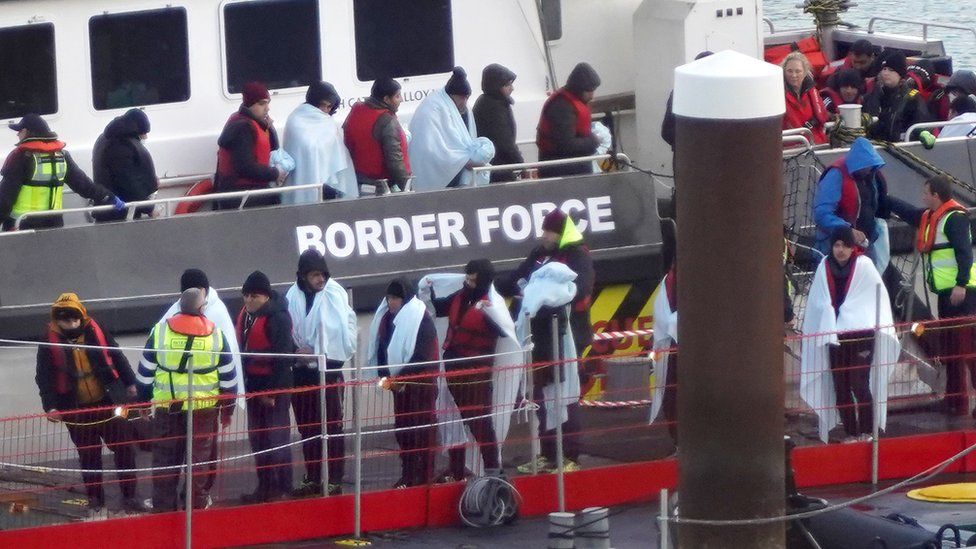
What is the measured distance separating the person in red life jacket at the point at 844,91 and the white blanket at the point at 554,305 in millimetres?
3391

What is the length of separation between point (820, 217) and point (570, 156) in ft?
5.00

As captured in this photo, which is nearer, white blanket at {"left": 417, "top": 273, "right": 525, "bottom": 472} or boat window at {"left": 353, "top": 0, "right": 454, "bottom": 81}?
white blanket at {"left": 417, "top": 273, "right": 525, "bottom": 472}

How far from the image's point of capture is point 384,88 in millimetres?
9945

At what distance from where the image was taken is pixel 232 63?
33.4 ft

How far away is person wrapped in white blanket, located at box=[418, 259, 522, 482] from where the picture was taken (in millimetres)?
9016

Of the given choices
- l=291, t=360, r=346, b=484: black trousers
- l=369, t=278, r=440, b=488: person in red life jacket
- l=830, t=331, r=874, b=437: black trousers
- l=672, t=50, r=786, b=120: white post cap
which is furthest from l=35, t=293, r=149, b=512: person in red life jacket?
l=830, t=331, r=874, b=437: black trousers

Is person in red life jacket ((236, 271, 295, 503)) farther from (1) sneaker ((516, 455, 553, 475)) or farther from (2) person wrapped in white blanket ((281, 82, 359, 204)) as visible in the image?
(1) sneaker ((516, 455, 553, 475))

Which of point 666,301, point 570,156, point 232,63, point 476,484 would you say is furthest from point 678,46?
point 476,484

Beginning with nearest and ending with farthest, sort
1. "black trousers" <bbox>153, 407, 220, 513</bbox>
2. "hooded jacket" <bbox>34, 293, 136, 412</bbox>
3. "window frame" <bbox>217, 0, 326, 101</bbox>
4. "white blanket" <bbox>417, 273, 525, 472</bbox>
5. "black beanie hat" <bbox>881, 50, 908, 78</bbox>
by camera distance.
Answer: "black trousers" <bbox>153, 407, 220, 513</bbox> → "hooded jacket" <bbox>34, 293, 136, 412</bbox> → "white blanket" <bbox>417, 273, 525, 472</bbox> → "window frame" <bbox>217, 0, 326, 101</bbox> → "black beanie hat" <bbox>881, 50, 908, 78</bbox>

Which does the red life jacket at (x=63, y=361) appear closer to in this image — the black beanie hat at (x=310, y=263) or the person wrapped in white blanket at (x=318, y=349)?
the person wrapped in white blanket at (x=318, y=349)

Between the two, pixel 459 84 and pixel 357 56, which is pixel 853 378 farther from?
pixel 357 56

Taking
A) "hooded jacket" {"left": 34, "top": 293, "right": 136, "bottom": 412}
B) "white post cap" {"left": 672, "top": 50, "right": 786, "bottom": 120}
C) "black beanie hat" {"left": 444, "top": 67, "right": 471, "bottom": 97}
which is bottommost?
"hooded jacket" {"left": 34, "top": 293, "right": 136, "bottom": 412}

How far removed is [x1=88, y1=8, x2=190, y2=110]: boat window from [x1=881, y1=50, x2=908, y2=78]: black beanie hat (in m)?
4.90

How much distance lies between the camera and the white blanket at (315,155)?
994 centimetres
